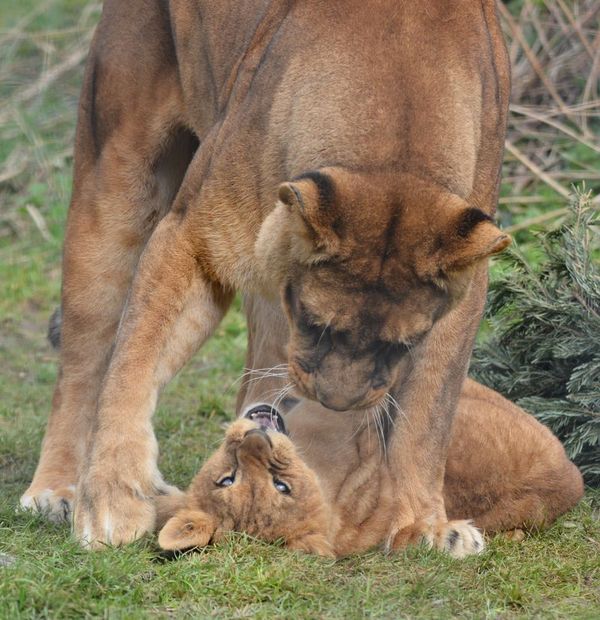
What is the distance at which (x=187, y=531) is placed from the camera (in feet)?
13.6

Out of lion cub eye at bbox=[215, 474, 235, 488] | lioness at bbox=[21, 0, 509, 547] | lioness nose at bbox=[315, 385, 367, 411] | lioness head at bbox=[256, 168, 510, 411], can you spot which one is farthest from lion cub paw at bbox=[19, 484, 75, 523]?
lioness head at bbox=[256, 168, 510, 411]

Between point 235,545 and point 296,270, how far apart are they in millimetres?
934

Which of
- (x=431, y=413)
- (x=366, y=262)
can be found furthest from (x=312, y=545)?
(x=366, y=262)

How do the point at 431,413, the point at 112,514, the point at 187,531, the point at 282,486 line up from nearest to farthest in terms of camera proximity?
1. the point at 187,531
2. the point at 112,514
3. the point at 282,486
4. the point at 431,413

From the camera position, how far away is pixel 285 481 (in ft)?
14.5

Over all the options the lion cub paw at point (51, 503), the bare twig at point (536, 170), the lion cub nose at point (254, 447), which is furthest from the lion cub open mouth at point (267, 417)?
the bare twig at point (536, 170)

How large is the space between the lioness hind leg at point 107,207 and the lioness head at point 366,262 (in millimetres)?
1401

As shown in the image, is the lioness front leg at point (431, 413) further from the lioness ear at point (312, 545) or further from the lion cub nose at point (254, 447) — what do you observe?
the lion cub nose at point (254, 447)

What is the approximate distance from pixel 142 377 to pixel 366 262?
3.29ft

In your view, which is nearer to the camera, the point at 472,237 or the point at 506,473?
the point at 472,237

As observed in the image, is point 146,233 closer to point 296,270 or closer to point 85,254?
point 85,254

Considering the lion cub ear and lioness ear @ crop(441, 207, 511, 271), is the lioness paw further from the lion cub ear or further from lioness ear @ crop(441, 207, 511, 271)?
lioness ear @ crop(441, 207, 511, 271)

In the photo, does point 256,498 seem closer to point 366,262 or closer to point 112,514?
point 112,514

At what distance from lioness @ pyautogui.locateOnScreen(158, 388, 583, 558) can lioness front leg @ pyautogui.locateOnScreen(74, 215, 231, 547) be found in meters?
0.19
